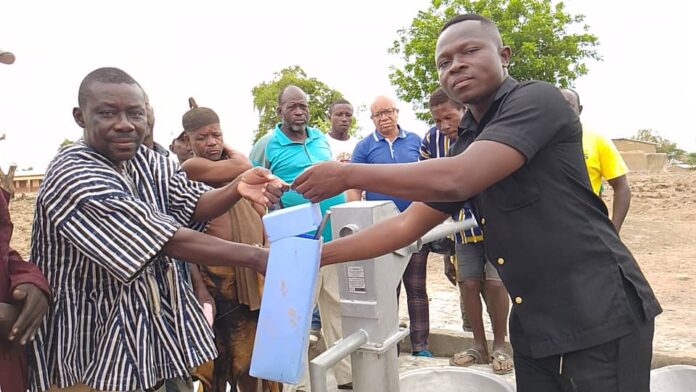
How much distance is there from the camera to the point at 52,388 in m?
1.66

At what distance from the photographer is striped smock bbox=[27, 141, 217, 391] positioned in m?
1.49

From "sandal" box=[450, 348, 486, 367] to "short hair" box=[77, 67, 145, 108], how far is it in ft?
8.48

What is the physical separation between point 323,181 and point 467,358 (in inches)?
90.5

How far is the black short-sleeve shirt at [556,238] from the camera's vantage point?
153 cm

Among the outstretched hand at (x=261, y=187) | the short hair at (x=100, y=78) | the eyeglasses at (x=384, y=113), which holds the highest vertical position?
the eyeglasses at (x=384, y=113)

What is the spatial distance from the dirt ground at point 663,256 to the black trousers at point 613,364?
203 centimetres

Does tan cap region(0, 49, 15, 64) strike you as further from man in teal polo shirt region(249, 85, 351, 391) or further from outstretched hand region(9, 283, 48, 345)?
man in teal polo shirt region(249, 85, 351, 391)

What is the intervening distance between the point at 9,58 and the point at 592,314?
2.05 m

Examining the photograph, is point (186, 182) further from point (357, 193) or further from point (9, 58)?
point (357, 193)

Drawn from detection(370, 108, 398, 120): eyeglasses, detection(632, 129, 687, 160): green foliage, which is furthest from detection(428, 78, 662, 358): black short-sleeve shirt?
detection(632, 129, 687, 160): green foliage

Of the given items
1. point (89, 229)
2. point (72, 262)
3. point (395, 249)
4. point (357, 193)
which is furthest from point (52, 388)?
point (357, 193)

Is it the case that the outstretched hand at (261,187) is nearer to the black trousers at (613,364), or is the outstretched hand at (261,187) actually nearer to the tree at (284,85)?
A: the black trousers at (613,364)

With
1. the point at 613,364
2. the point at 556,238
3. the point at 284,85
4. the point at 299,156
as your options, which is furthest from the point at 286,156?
the point at 284,85

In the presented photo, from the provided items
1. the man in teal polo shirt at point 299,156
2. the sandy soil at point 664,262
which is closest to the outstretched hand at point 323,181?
the man in teal polo shirt at point 299,156
